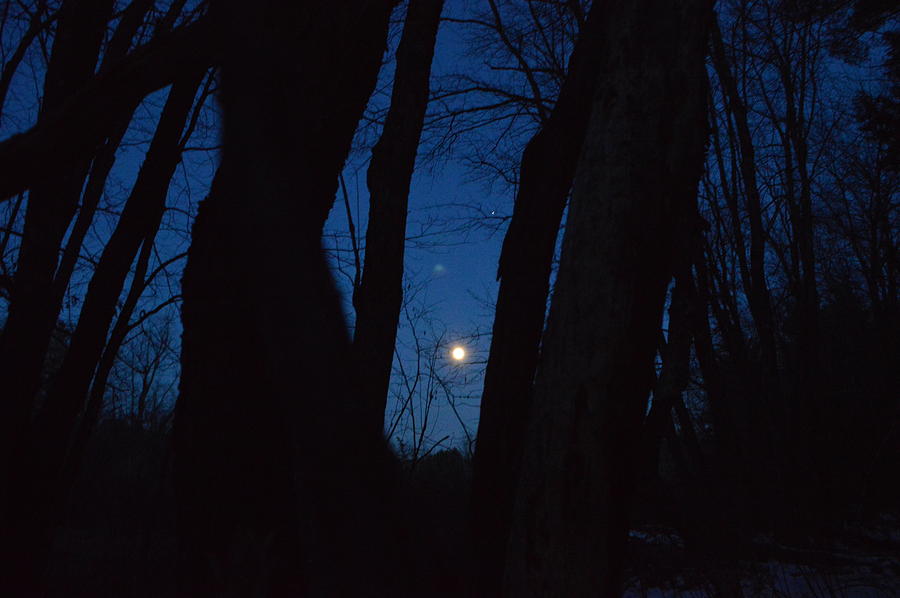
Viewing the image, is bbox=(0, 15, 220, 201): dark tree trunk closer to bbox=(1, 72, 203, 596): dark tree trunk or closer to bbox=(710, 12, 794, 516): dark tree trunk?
bbox=(1, 72, 203, 596): dark tree trunk

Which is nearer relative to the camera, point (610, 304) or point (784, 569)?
point (610, 304)

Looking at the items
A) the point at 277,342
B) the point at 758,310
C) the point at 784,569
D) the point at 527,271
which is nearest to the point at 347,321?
the point at 277,342

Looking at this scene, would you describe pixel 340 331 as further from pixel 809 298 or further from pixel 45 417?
pixel 809 298

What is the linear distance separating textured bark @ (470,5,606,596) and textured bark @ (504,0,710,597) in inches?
29.9

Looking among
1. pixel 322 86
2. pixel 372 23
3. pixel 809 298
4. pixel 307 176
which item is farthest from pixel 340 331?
pixel 809 298

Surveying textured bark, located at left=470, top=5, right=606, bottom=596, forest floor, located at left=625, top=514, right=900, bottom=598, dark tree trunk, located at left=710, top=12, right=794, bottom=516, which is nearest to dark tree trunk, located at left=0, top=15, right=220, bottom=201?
textured bark, located at left=470, top=5, right=606, bottom=596

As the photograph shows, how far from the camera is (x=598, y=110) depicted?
2.09 metres

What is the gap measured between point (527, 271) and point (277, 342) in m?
1.69

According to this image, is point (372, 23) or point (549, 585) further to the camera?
point (372, 23)

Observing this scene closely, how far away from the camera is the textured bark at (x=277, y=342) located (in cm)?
142

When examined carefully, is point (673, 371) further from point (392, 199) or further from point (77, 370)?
point (77, 370)

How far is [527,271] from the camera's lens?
115 inches

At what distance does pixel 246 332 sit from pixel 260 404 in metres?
0.27

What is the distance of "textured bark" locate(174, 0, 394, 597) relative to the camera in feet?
4.65
